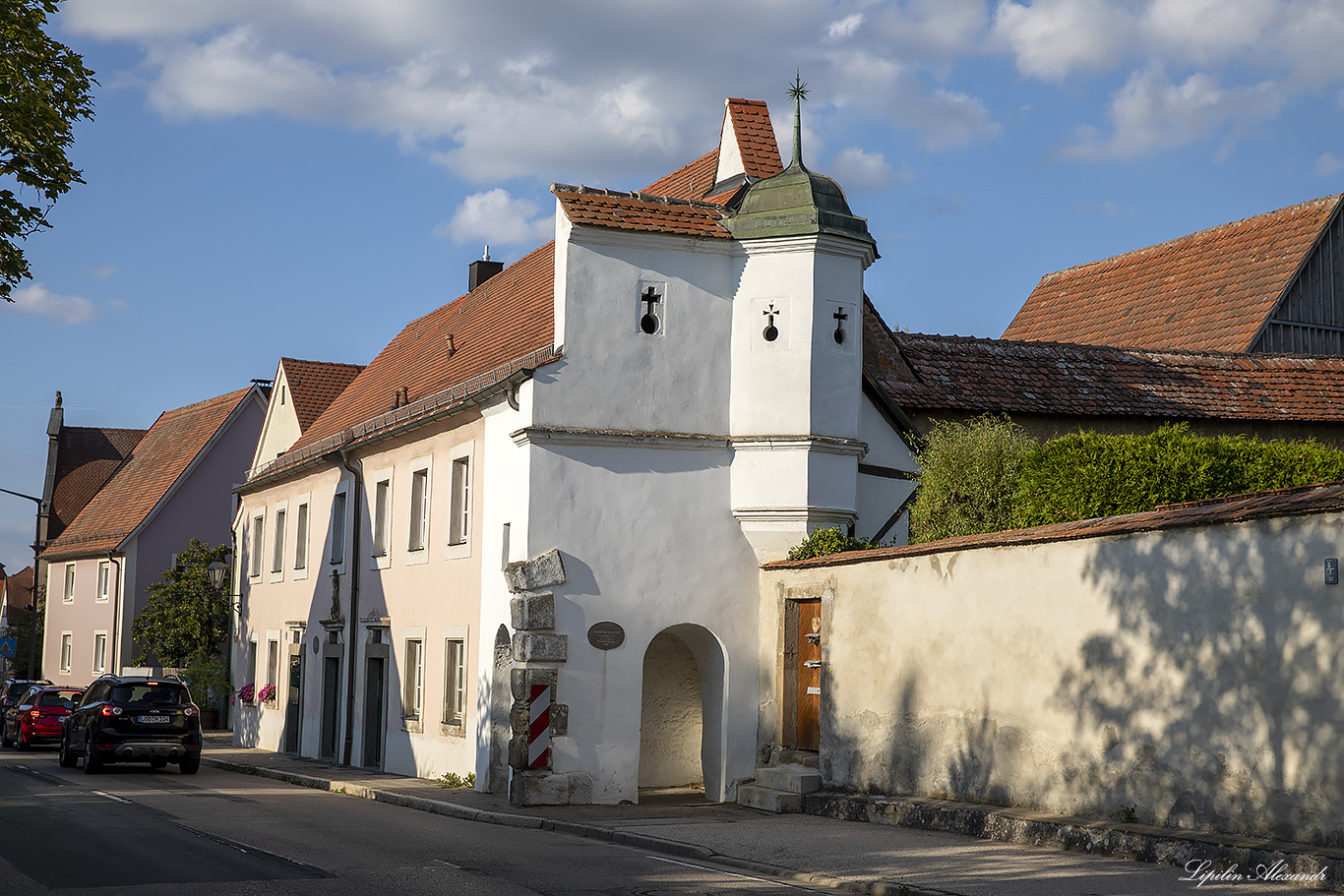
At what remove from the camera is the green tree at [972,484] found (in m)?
18.9

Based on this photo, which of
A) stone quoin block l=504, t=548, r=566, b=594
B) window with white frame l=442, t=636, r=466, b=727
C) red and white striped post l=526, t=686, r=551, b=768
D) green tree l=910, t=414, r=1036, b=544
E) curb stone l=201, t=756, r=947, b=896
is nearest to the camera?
curb stone l=201, t=756, r=947, b=896

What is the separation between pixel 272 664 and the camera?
32812 mm

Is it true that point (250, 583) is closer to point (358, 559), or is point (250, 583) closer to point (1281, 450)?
point (358, 559)

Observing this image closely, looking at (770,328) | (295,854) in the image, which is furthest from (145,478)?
(295,854)

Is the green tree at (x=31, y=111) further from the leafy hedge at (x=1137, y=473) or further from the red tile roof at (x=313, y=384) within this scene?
the red tile roof at (x=313, y=384)

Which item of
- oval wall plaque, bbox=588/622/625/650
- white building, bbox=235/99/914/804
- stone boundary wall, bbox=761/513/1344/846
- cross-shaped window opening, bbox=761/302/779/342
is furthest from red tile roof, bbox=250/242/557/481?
stone boundary wall, bbox=761/513/1344/846

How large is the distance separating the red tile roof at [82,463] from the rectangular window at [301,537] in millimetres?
34880

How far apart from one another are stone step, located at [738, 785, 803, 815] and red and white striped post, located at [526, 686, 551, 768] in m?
2.47

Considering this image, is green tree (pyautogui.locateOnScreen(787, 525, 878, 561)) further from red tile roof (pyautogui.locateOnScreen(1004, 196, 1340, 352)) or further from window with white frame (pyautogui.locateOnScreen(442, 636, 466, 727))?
red tile roof (pyautogui.locateOnScreen(1004, 196, 1340, 352))

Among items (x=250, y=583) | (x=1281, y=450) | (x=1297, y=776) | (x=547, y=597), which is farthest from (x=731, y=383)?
(x=250, y=583)

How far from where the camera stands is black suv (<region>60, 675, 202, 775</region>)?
23.7 meters

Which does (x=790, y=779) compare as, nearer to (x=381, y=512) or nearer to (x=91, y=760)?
(x=381, y=512)

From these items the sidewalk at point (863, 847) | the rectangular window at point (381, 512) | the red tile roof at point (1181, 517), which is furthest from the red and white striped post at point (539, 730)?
the rectangular window at point (381, 512)

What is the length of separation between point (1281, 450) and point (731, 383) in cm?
695
